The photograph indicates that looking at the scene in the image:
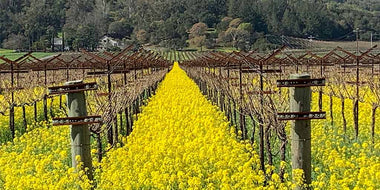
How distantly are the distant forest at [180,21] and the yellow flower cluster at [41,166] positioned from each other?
295 ft

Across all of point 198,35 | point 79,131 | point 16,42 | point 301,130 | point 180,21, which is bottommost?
point 79,131

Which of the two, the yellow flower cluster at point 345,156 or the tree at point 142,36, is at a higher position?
the tree at point 142,36

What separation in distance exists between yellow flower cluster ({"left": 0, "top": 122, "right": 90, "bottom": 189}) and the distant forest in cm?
8984

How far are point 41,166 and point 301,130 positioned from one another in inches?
169

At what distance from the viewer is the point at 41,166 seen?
817 cm

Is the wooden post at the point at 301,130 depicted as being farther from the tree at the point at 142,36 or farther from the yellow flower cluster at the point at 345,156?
the tree at the point at 142,36

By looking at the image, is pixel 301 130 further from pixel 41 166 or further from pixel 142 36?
pixel 142 36

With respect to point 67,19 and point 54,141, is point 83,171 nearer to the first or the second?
point 54,141

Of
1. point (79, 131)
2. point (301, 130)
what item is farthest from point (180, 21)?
point (301, 130)

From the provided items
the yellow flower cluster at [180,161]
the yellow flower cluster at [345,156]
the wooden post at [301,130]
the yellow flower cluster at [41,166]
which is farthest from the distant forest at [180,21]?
the wooden post at [301,130]

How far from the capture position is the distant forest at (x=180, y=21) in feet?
385

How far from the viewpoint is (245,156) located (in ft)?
28.9

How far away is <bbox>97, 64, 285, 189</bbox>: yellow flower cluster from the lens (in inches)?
293

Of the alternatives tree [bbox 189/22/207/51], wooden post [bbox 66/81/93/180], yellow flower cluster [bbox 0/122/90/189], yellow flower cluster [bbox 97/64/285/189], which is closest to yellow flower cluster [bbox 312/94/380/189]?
yellow flower cluster [bbox 97/64/285/189]
